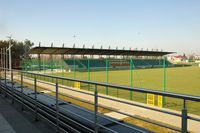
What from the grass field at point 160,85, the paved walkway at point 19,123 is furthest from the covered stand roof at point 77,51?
the paved walkway at point 19,123

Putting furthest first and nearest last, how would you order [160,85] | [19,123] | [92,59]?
1. [92,59]
2. [160,85]
3. [19,123]

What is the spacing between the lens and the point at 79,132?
394 cm

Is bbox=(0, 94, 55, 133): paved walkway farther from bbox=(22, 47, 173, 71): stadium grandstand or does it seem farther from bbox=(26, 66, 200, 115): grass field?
bbox=(22, 47, 173, 71): stadium grandstand

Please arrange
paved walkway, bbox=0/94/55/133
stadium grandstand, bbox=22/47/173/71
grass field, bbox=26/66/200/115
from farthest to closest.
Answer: stadium grandstand, bbox=22/47/173/71, grass field, bbox=26/66/200/115, paved walkway, bbox=0/94/55/133

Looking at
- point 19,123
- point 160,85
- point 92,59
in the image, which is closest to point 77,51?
point 92,59

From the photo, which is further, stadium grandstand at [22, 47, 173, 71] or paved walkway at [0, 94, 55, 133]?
stadium grandstand at [22, 47, 173, 71]

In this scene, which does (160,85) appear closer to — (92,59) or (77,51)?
(77,51)

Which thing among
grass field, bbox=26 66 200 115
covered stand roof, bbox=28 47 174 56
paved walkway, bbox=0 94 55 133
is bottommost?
grass field, bbox=26 66 200 115

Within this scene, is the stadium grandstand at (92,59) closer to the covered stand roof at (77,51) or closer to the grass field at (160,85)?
the covered stand roof at (77,51)

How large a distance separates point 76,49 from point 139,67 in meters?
16.8

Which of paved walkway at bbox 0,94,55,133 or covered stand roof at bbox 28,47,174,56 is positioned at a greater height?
covered stand roof at bbox 28,47,174,56

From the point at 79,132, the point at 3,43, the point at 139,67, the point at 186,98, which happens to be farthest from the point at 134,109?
the point at 3,43

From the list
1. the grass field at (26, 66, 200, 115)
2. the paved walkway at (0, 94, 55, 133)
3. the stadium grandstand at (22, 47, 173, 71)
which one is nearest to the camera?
the paved walkway at (0, 94, 55, 133)

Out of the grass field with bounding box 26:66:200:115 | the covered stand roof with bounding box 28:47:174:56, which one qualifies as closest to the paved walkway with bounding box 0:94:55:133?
the grass field with bounding box 26:66:200:115
